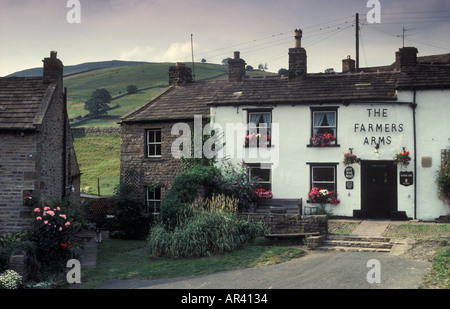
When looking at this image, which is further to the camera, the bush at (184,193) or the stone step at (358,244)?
the bush at (184,193)

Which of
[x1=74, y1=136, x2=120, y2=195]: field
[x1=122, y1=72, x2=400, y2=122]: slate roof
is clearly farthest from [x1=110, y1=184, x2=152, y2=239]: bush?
[x1=74, y1=136, x2=120, y2=195]: field

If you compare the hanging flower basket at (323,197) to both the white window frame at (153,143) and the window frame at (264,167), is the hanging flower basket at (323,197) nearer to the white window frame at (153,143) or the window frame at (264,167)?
the window frame at (264,167)

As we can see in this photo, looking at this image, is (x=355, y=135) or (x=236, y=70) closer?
(x=355, y=135)

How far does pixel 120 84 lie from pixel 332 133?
82.9m

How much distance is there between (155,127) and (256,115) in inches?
210

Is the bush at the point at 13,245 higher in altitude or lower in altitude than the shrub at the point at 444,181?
lower

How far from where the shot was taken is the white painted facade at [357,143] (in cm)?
2164

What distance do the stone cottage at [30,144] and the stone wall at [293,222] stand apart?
308 inches

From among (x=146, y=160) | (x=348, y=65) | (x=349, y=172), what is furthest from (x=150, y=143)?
(x=348, y=65)

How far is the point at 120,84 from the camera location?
101m

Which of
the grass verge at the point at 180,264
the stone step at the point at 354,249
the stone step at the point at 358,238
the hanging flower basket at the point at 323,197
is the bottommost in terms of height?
the grass verge at the point at 180,264

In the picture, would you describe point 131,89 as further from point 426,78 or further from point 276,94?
point 426,78

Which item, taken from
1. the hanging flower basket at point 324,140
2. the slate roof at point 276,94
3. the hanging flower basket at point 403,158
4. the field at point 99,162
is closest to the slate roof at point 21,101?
the slate roof at point 276,94
